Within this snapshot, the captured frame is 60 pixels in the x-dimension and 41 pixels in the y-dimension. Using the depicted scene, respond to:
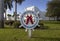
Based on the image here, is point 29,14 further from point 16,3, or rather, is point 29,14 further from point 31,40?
point 16,3

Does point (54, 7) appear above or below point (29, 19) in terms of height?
above

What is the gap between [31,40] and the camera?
34.0 feet

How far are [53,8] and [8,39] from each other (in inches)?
2121

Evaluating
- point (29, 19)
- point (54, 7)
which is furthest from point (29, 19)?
point (54, 7)

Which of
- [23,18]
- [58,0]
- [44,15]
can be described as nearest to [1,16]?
Result: [23,18]

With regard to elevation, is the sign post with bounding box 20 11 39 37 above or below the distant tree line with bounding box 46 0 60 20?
below

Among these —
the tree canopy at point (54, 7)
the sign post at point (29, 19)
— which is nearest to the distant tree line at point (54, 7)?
the tree canopy at point (54, 7)

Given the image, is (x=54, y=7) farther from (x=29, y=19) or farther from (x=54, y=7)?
(x=29, y=19)

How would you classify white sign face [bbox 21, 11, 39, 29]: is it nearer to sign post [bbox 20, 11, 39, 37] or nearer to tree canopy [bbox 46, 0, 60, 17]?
sign post [bbox 20, 11, 39, 37]

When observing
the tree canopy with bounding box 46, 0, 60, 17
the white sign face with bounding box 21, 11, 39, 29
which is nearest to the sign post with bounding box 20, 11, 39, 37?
the white sign face with bounding box 21, 11, 39, 29

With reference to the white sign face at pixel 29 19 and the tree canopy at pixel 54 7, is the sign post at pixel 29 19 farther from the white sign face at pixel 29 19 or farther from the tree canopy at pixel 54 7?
the tree canopy at pixel 54 7

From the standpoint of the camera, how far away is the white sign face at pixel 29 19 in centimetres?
1099

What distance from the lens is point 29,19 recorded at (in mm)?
10977

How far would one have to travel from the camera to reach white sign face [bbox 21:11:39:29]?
36.1 ft
